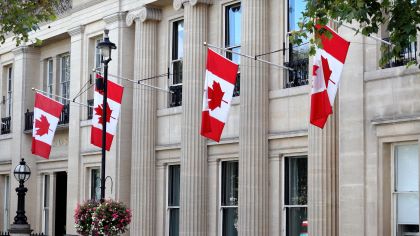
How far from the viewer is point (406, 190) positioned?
21.8 meters

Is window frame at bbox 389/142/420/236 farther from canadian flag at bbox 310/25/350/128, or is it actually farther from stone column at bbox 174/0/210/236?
stone column at bbox 174/0/210/236

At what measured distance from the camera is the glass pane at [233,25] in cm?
2856

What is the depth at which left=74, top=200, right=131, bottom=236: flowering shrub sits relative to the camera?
25.6m

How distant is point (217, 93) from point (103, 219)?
4582mm

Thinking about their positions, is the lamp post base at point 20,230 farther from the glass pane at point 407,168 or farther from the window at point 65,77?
the glass pane at point 407,168

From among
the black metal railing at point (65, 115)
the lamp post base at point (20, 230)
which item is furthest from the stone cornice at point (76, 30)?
the lamp post base at point (20, 230)

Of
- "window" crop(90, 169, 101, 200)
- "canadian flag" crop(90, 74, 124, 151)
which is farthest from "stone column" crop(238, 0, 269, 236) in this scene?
"window" crop(90, 169, 101, 200)

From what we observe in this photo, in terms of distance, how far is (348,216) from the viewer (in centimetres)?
2252

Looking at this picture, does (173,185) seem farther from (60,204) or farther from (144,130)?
(60,204)

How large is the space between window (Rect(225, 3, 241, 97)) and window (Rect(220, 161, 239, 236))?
7.12 feet

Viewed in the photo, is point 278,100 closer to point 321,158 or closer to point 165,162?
point 321,158

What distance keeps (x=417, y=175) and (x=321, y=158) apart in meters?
2.83

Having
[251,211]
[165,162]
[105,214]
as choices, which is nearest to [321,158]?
[251,211]

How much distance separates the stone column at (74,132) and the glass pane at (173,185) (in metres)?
5.44
